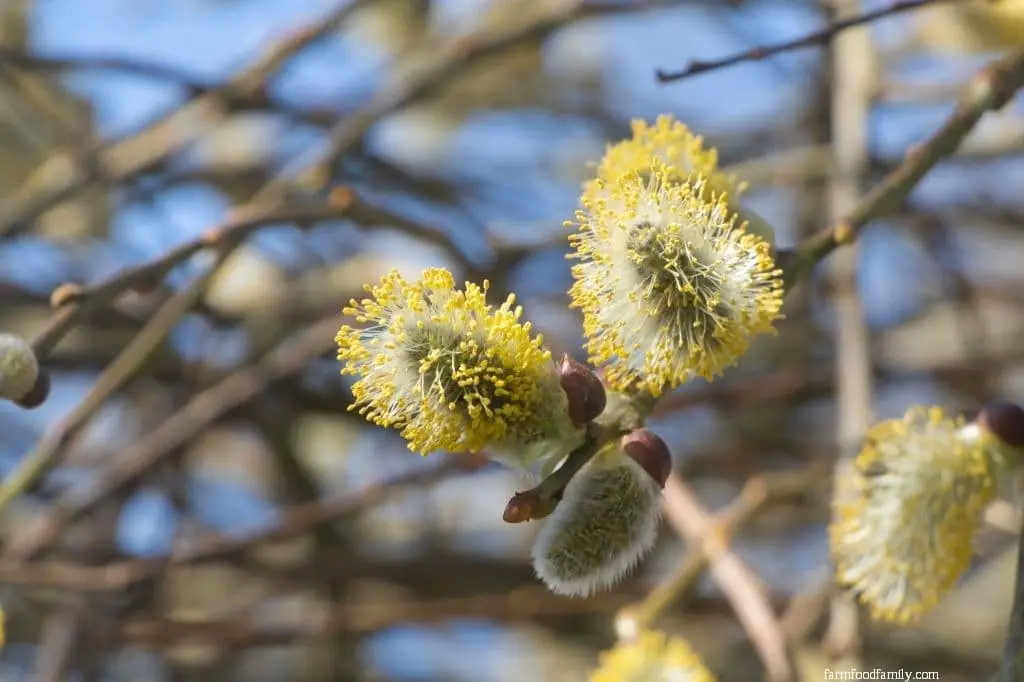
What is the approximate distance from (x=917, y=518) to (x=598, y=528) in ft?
1.33

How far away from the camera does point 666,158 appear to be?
38.1 inches

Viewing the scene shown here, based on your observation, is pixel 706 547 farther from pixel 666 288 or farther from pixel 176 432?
pixel 176 432

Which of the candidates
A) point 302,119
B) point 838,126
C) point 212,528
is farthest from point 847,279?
A: point 212,528

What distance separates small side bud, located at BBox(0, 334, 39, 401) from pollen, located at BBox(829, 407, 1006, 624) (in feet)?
2.45

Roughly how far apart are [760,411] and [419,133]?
100 cm

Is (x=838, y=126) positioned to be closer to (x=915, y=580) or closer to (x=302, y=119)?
(x=302, y=119)

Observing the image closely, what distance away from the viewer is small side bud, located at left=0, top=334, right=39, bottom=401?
3.04 ft

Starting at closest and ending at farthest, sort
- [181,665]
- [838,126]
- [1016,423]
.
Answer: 1. [1016,423]
2. [838,126]
3. [181,665]

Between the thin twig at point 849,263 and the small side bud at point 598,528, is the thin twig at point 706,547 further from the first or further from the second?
the small side bud at point 598,528

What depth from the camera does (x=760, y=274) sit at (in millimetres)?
858

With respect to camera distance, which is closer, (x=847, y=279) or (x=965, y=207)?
(x=847, y=279)

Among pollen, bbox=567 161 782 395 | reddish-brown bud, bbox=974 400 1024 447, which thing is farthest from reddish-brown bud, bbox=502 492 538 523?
reddish-brown bud, bbox=974 400 1024 447

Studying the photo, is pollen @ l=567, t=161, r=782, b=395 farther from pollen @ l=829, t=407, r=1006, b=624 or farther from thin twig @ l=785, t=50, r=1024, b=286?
pollen @ l=829, t=407, r=1006, b=624

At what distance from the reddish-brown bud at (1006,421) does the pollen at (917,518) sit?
14 millimetres
